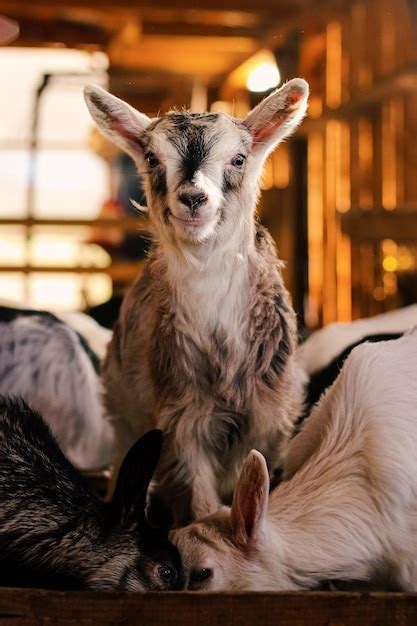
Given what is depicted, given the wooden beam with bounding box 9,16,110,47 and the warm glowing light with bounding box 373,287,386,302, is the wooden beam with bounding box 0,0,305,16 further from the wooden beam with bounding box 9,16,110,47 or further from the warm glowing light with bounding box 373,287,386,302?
the warm glowing light with bounding box 373,287,386,302

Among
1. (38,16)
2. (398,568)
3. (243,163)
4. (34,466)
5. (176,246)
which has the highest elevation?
(38,16)

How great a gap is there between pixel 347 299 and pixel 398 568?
4577 millimetres

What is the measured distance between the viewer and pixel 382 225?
5.18 m

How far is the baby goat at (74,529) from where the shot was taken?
2.06m

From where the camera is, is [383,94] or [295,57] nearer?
[383,94]

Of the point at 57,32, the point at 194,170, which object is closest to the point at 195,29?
the point at 57,32

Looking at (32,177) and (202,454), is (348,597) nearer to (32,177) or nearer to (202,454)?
(202,454)

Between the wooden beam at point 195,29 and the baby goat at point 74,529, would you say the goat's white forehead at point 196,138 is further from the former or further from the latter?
the wooden beam at point 195,29

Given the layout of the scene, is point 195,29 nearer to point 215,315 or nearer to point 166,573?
point 215,315

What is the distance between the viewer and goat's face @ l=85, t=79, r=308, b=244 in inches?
96.3

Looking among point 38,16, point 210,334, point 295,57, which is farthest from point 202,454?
point 38,16

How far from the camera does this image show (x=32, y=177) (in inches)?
327

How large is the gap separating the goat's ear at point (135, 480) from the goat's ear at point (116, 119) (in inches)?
33.2

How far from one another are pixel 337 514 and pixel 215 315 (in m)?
0.60
